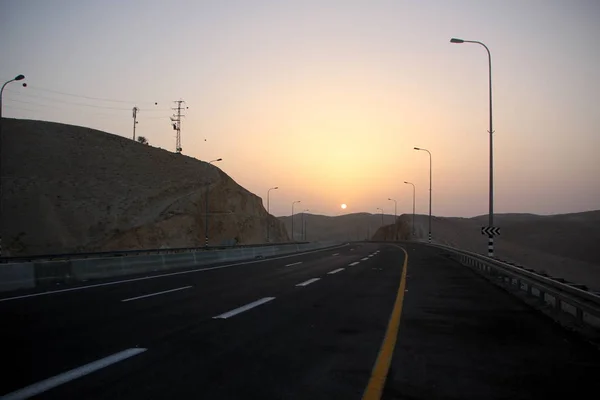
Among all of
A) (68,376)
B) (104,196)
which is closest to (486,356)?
(68,376)

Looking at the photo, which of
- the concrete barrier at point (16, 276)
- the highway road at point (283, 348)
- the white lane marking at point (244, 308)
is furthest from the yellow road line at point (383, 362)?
the concrete barrier at point (16, 276)

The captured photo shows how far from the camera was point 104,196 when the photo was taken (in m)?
65.9

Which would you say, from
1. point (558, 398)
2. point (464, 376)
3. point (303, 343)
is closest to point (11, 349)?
point (303, 343)

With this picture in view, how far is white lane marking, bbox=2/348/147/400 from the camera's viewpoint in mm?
5146

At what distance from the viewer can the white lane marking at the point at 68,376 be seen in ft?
16.9

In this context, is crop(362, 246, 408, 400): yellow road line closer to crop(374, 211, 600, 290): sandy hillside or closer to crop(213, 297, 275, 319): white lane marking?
crop(213, 297, 275, 319): white lane marking

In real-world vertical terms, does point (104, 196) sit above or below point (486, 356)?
above

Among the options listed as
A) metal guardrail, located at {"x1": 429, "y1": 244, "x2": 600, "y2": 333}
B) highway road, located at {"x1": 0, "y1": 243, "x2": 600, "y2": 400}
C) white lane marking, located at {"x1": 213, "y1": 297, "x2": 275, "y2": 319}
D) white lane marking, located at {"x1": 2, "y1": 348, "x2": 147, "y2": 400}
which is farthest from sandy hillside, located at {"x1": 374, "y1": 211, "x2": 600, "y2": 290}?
white lane marking, located at {"x1": 2, "y1": 348, "x2": 147, "y2": 400}

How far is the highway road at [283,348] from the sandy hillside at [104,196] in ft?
150

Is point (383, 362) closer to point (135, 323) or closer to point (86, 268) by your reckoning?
point (135, 323)

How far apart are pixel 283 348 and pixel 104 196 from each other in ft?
210

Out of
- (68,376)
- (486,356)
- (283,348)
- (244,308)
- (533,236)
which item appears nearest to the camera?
(68,376)

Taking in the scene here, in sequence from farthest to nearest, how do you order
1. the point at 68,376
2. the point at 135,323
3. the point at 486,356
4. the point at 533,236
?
the point at 533,236 < the point at 135,323 < the point at 486,356 < the point at 68,376

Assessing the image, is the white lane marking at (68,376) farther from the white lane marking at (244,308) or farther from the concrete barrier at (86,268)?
the concrete barrier at (86,268)
